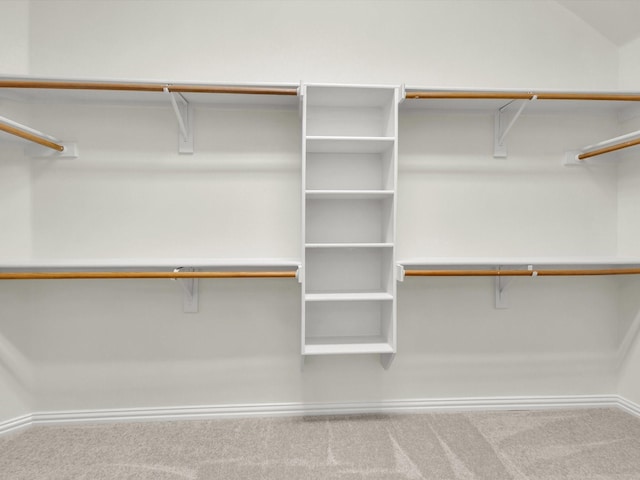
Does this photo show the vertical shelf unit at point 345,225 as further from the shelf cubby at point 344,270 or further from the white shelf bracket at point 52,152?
the white shelf bracket at point 52,152

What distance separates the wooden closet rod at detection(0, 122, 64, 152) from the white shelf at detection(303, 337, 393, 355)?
64.0 inches

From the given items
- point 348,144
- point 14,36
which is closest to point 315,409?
point 348,144

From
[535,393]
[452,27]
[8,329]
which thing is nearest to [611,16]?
[452,27]

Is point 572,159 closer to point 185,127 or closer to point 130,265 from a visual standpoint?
point 185,127

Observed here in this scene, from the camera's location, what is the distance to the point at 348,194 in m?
1.72

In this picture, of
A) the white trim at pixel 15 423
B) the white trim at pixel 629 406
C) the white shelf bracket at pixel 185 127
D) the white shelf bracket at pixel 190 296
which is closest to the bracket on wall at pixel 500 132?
the white trim at pixel 629 406

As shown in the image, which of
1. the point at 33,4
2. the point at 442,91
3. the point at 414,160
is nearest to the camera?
the point at 442,91

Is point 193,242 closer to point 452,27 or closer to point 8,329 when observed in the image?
point 8,329

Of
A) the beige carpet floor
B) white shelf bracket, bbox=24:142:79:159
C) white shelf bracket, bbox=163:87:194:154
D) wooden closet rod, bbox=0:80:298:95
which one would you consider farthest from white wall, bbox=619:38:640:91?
white shelf bracket, bbox=24:142:79:159

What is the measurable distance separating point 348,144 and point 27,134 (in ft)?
4.92

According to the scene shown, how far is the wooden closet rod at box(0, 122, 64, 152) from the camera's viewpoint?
4.82 ft

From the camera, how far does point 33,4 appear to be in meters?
1.82

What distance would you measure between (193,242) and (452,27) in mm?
1933

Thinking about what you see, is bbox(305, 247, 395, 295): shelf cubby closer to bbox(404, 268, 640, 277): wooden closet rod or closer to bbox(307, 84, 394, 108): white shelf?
bbox(404, 268, 640, 277): wooden closet rod
